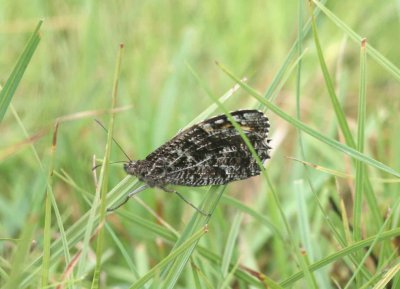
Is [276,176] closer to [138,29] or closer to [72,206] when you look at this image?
[72,206]

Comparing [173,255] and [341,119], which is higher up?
[341,119]

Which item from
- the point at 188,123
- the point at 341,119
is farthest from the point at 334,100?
the point at 188,123

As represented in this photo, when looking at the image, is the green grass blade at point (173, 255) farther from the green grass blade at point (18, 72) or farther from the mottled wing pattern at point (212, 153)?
the green grass blade at point (18, 72)

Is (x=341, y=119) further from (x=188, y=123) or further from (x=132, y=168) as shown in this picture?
(x=188, y=123)

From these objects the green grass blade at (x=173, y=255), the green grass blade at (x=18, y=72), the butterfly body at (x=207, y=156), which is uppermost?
the green grass blade at (x=18, y=72)

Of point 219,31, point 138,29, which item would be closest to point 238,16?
point 219,31

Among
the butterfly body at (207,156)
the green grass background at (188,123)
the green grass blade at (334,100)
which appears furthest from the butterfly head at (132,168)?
the green grass blade at (334,100)
